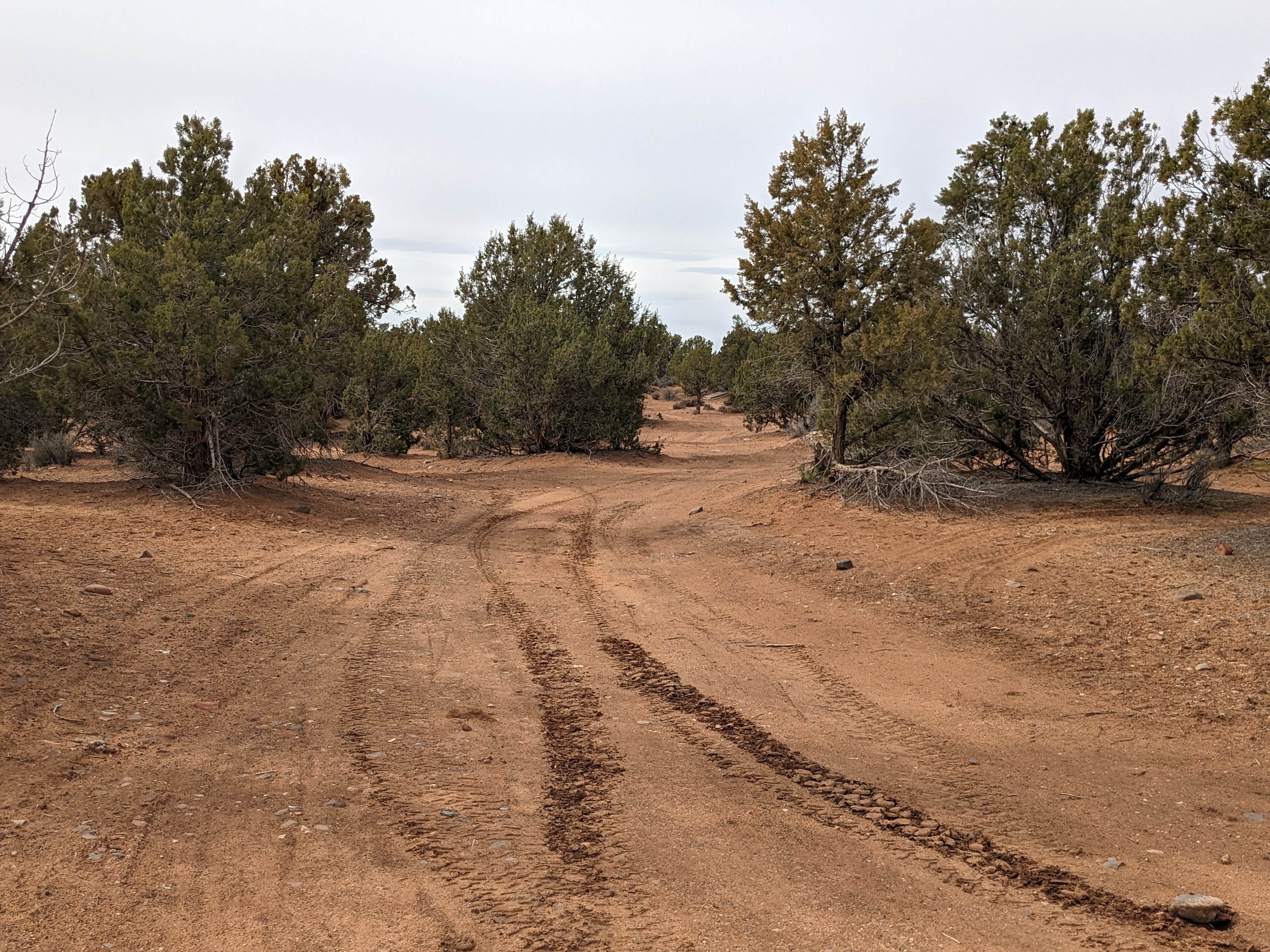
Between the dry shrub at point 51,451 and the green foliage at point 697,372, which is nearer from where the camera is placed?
the dry shrub at point 51,451

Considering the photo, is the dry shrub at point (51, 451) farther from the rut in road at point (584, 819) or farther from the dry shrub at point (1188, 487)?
the dry shrub at point (1188, 487)

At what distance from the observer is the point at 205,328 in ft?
43.7

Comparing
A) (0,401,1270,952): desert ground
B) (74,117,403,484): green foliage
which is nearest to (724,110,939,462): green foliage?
(0,401,1270,952): desert ground


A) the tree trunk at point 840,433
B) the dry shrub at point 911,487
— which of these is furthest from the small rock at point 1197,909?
the tree trunk at point 840,433

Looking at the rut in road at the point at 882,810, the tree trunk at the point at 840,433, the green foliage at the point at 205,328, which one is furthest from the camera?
the tree trunk at the point at 840,433

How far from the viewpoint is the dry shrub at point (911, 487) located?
14.1 metres

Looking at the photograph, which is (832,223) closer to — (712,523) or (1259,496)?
(712,523)

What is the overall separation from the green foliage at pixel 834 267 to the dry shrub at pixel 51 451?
572 inches

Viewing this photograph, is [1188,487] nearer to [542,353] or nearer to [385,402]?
[542,353]

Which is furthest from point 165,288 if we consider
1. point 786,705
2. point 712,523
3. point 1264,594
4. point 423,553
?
point 1264,594

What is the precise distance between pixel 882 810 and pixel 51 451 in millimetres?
20036

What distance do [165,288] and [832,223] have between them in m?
9.89

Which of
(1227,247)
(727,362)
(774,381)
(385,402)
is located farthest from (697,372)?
(1227,247)

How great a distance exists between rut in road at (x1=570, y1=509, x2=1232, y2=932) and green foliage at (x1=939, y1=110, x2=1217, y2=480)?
979 cm
